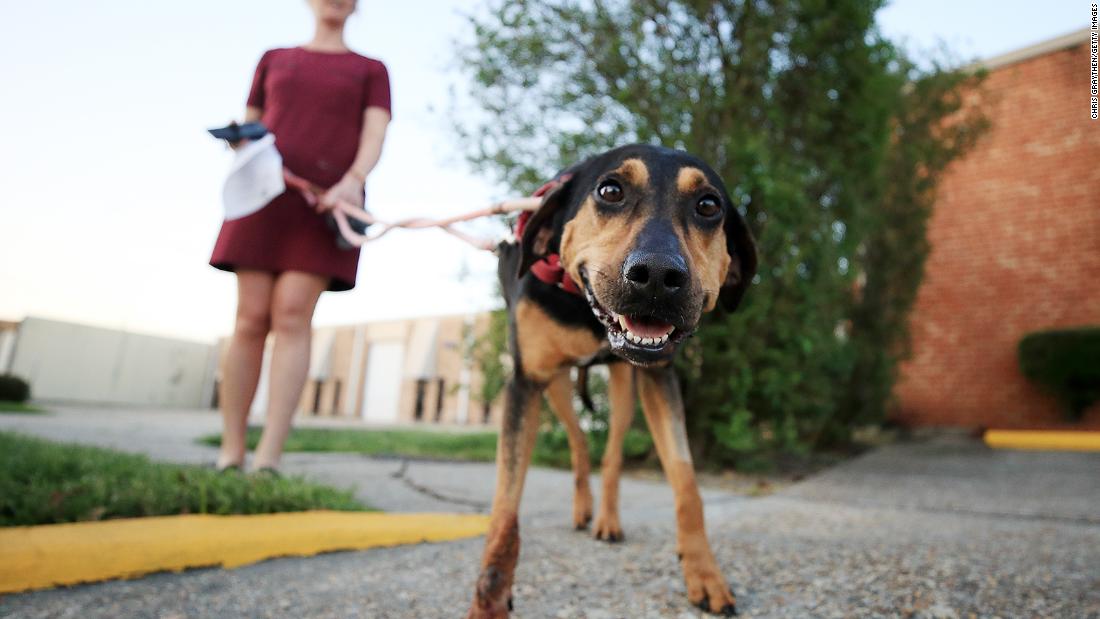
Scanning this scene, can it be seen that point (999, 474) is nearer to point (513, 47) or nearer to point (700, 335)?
point (700, 335)

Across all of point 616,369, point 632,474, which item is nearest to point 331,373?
point 632,474

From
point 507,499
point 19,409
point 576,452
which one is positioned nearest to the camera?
point 507,499

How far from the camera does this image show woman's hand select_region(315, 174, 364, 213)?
2.97 m

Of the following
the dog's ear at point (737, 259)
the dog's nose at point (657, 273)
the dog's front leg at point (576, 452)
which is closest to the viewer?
the dog's nose at point (657, 273)

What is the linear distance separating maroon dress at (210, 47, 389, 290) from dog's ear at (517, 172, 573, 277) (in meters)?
1.57

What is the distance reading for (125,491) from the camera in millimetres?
2227

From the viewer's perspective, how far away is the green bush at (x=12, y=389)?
14.6m

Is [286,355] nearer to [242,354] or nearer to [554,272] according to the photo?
[242,354]

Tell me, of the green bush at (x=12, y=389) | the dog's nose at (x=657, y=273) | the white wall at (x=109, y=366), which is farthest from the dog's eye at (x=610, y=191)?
the white wall at (x=109, y=366)

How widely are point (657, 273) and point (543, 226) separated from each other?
608 millimetres

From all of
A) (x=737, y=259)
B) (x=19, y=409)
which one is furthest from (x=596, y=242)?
(x=19, y=409)

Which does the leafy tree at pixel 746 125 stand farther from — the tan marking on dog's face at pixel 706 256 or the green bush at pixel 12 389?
the green bush at pixel 12 389

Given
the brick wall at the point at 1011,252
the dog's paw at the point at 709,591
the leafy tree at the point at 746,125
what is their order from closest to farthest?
the dog's paw at the point at 709,591, the leafy tree at the point at 746,125, the brick wall at the point at 1011,252

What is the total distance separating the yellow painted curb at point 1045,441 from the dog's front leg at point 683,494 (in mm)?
7280
